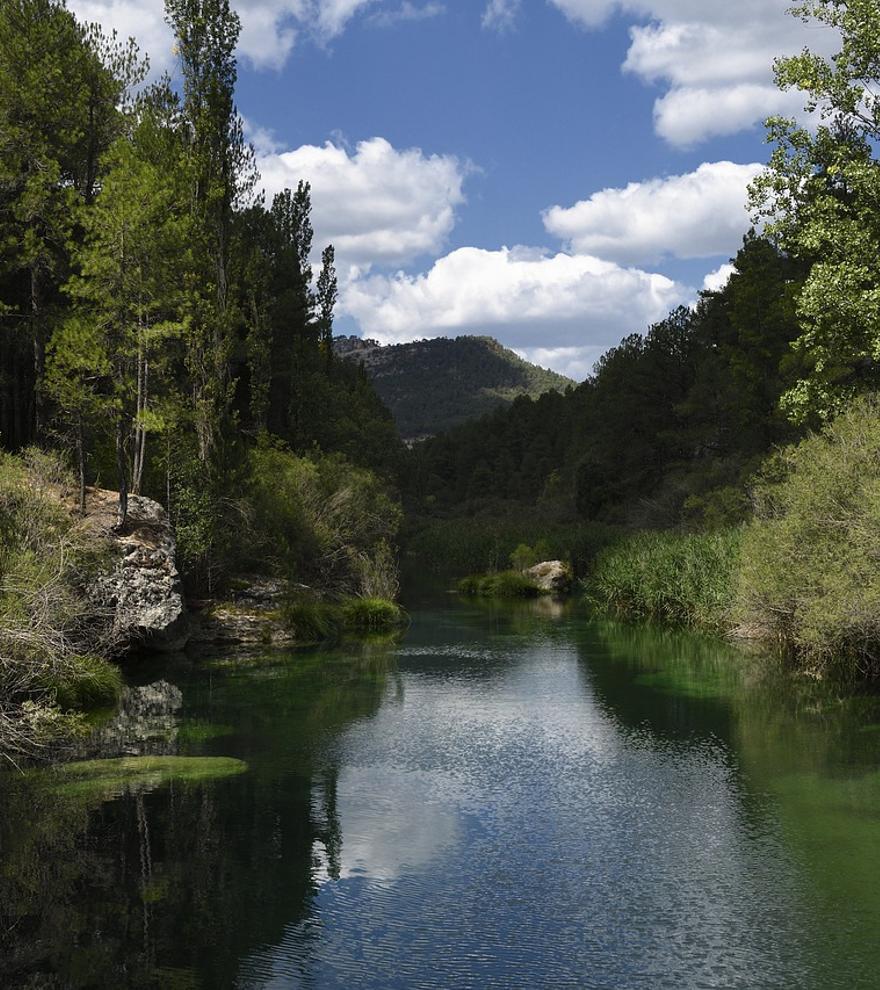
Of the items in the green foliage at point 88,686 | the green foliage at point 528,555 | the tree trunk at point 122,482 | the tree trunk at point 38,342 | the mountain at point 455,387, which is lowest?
the green foliage at point 88,686

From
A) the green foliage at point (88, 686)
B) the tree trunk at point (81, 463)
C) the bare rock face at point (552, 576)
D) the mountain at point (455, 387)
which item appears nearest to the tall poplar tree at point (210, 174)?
the tree trunk at point (81, 463)

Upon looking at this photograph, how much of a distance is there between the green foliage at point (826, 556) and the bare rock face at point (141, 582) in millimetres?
13942

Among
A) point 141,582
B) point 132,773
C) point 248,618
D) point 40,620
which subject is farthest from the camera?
point 248,618

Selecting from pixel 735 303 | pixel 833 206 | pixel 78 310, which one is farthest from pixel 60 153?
pixel 735 303

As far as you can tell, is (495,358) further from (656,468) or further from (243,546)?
A: (243,546)

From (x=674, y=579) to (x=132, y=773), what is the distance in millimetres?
21783

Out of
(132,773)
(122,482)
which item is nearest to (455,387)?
(122,482)

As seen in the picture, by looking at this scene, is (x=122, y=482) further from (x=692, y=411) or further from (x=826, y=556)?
(x=692, y=411)

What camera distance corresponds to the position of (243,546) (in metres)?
31.2

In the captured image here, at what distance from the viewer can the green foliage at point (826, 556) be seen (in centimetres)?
1953

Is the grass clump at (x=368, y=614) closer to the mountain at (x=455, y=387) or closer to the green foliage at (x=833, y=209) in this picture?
the green foliage at (x=833, y=209)

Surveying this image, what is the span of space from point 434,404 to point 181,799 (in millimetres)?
170653

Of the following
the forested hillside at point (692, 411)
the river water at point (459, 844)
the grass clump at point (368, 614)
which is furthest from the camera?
the forested hillside at point (692, 411)

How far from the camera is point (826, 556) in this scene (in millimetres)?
21172
